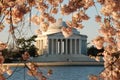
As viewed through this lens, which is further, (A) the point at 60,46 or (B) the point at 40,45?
(B) the point at 40,45

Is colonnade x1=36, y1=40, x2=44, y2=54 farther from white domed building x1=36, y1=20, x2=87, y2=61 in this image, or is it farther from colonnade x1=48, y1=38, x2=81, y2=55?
colonnade x1=48, y1=38, x2=81, y2=55

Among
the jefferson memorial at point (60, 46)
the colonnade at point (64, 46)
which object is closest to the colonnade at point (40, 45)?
the jefferson memorial at point (60, 46)

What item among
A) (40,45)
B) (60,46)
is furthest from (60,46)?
(40,45)

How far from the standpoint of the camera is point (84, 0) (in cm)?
664

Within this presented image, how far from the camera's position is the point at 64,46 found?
98.1 m

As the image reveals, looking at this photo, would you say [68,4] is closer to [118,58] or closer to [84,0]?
[84,0]

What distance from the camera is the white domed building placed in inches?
3676

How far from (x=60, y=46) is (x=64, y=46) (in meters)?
1.09

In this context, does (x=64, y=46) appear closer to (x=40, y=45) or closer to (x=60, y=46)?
(x=60, y=46)

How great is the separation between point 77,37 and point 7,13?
9057 cm

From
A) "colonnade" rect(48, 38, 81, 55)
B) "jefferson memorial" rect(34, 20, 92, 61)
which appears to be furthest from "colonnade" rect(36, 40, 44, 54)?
"colonnade" rect(48, 38, 81, 55)

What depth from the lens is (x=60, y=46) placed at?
98.8 meters

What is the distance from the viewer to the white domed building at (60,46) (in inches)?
3676

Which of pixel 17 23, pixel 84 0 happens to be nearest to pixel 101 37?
pixel 84 0
